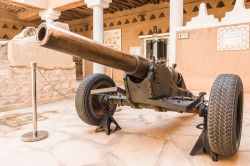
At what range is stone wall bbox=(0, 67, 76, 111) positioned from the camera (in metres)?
4.40

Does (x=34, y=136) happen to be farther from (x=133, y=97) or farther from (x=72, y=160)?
(x=133, y=97)

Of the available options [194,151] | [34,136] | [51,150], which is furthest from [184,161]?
[34,136]

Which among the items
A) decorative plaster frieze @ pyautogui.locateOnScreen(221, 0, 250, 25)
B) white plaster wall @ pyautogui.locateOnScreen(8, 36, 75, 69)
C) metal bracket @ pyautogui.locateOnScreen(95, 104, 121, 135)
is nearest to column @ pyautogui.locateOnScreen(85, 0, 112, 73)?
white plaster wall @ pyautogui.locateOnScreen(8, 36, 75, 69)

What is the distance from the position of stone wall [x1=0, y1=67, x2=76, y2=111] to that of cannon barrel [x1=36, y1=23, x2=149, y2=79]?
2045mm

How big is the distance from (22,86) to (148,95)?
344 cm

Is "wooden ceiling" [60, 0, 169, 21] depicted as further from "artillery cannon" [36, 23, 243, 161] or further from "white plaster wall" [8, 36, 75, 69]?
"artillery cannon" [36, 23, 243, 161]

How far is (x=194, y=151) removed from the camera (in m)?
2.11

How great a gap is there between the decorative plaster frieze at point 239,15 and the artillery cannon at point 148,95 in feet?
12.0

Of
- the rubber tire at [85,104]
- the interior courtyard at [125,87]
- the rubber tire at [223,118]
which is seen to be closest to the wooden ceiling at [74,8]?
the interior courtyard at [125,87]

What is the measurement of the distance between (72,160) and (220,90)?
147 cm

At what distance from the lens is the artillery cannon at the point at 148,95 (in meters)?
1.67

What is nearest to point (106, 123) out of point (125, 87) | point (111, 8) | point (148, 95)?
point (125, 87)

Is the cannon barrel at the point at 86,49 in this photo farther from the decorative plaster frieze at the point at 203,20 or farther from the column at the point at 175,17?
the column at the point at 175,17

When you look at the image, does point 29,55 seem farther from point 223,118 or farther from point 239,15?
point 239,15
